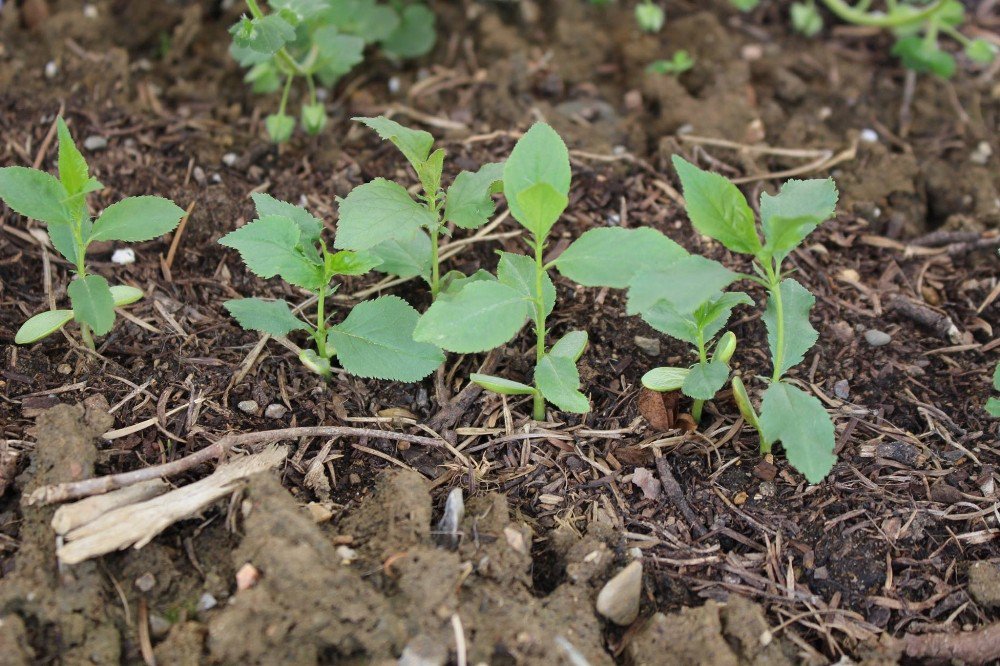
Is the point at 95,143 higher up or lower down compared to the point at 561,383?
higher up

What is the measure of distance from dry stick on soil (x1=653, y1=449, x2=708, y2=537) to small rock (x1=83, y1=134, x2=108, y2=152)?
2010 millimetres

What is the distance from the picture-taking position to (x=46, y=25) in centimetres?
335

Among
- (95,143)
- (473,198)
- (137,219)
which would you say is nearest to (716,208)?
→ (473,198)

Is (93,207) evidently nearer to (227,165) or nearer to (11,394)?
(227,165)

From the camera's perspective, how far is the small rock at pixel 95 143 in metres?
2.97

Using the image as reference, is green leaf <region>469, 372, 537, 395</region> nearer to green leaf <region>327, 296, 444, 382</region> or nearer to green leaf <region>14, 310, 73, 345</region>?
green leaf <region>327, 296, 444, 382</region>

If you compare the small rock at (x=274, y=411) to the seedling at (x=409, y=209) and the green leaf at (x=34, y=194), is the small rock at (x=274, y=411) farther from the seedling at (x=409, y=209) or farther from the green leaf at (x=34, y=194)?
the green leaf at (x=34, y=194)

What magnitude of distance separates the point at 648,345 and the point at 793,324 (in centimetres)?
41

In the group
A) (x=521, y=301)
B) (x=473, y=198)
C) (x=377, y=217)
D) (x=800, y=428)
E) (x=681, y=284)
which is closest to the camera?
(x=681, y=284)

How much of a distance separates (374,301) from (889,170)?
1.90 meters

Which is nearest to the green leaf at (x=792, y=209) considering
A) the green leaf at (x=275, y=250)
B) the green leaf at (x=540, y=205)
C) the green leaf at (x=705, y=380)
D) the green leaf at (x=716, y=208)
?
the green leaf at (x=716, y=208)

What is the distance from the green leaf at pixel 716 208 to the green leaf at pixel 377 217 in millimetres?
653

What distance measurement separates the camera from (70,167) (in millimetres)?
2209

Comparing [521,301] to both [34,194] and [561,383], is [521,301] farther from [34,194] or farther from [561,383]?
[34,194]
